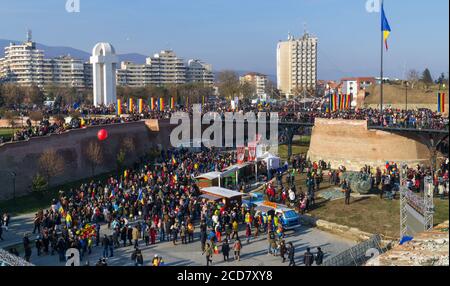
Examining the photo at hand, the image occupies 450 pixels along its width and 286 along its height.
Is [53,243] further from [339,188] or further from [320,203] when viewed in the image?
[339,188]

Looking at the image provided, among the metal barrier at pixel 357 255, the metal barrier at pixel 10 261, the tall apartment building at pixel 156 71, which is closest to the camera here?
the metal barrier at pixel 10 261

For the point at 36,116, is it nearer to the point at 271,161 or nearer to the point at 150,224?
the point at 271,161

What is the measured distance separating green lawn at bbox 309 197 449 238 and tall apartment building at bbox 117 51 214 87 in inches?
4649

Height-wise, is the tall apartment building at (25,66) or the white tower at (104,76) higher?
the tall apartment building at (25,66)

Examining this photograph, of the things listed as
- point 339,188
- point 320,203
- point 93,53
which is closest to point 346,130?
point 339,188

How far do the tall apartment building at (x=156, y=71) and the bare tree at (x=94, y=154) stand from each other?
10793cm

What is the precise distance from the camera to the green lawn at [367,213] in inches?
800

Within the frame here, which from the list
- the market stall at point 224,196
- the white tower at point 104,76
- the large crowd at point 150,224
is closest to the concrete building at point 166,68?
the white tower at point 104,76

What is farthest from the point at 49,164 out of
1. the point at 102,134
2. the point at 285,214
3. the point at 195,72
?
the point at 195,72

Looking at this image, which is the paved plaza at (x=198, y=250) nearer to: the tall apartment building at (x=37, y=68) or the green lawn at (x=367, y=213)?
the green lawn at (x=367, y=213)

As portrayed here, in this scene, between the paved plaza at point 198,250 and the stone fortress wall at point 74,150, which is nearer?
the paved plaza at point 198,250

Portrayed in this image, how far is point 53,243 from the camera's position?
56.7 ft

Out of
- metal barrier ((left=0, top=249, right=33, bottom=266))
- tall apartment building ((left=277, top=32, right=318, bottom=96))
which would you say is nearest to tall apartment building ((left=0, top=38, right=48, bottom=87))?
tall apartment building ((left=277, top=32, right=318, bottom=96))
